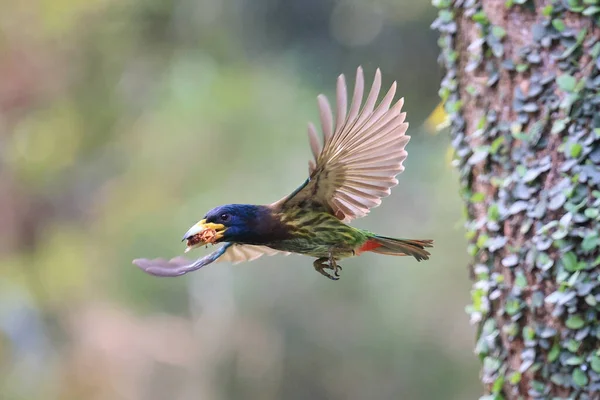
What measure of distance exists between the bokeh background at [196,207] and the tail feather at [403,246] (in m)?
1.66

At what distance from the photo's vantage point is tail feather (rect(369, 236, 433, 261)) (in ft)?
4.03

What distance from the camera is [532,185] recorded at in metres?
1.87

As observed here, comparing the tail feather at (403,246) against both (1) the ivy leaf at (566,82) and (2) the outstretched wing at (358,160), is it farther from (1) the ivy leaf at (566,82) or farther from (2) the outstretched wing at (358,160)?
(1) the ivy leaf at (566,82)

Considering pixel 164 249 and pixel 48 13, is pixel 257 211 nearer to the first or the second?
pixel 164 249

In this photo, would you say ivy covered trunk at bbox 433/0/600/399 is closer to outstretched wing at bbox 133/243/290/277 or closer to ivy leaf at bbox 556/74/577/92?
ivy leaf at bbox 556/74/577/92

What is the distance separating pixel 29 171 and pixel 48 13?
2.64 ft

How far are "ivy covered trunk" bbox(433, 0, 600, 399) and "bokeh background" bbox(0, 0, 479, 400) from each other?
94 cm

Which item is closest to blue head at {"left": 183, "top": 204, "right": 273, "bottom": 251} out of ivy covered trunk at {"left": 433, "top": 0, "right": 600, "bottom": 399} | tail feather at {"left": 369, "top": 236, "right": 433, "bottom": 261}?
tail feather at {"left": 369, "top": 236, "right": 433, "bottom": 261}

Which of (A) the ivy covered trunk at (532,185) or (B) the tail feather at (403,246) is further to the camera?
(A) the ivy covered trunk at (532,185)

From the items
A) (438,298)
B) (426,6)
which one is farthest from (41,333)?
(426,6)

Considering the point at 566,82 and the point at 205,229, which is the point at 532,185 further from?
the point at 205,229

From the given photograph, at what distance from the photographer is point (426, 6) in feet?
9.97

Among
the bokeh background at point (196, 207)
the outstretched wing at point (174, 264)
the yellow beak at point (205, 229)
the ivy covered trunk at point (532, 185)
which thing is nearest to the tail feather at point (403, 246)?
the outstretched wing at point (174, 264)

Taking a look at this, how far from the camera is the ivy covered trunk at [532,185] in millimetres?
1794
